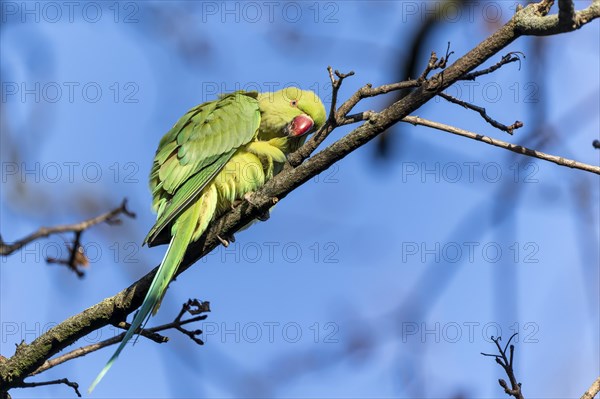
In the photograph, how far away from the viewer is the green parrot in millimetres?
4586

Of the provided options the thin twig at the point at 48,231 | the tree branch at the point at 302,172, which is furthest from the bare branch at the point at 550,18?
the thin twig at the point at 48,231

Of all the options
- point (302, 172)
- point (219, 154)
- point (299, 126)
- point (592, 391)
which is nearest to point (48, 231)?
point (302, 172)

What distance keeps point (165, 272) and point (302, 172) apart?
3.42ft

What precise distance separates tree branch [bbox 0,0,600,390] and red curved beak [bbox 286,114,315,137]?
4.29ft

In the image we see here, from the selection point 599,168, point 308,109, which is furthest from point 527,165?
point 308,109

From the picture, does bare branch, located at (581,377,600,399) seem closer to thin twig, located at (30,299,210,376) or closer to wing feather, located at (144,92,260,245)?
thin twig, located at (30,299,210,376)

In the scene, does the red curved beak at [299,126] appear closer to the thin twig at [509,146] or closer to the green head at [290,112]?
the green head at [290,112]

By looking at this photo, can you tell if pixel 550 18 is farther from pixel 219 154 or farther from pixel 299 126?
pixel 219 154

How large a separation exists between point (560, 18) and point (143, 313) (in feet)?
8.47

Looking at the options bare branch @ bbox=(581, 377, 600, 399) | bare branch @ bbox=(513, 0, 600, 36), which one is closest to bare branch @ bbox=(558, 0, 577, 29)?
bare branch @ bbox=(513, 0, 600, 36)

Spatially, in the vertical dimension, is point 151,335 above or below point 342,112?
below

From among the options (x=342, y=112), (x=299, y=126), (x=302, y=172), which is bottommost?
(x=302, y=172)

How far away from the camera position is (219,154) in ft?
16.5

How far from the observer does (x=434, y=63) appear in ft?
10.9
